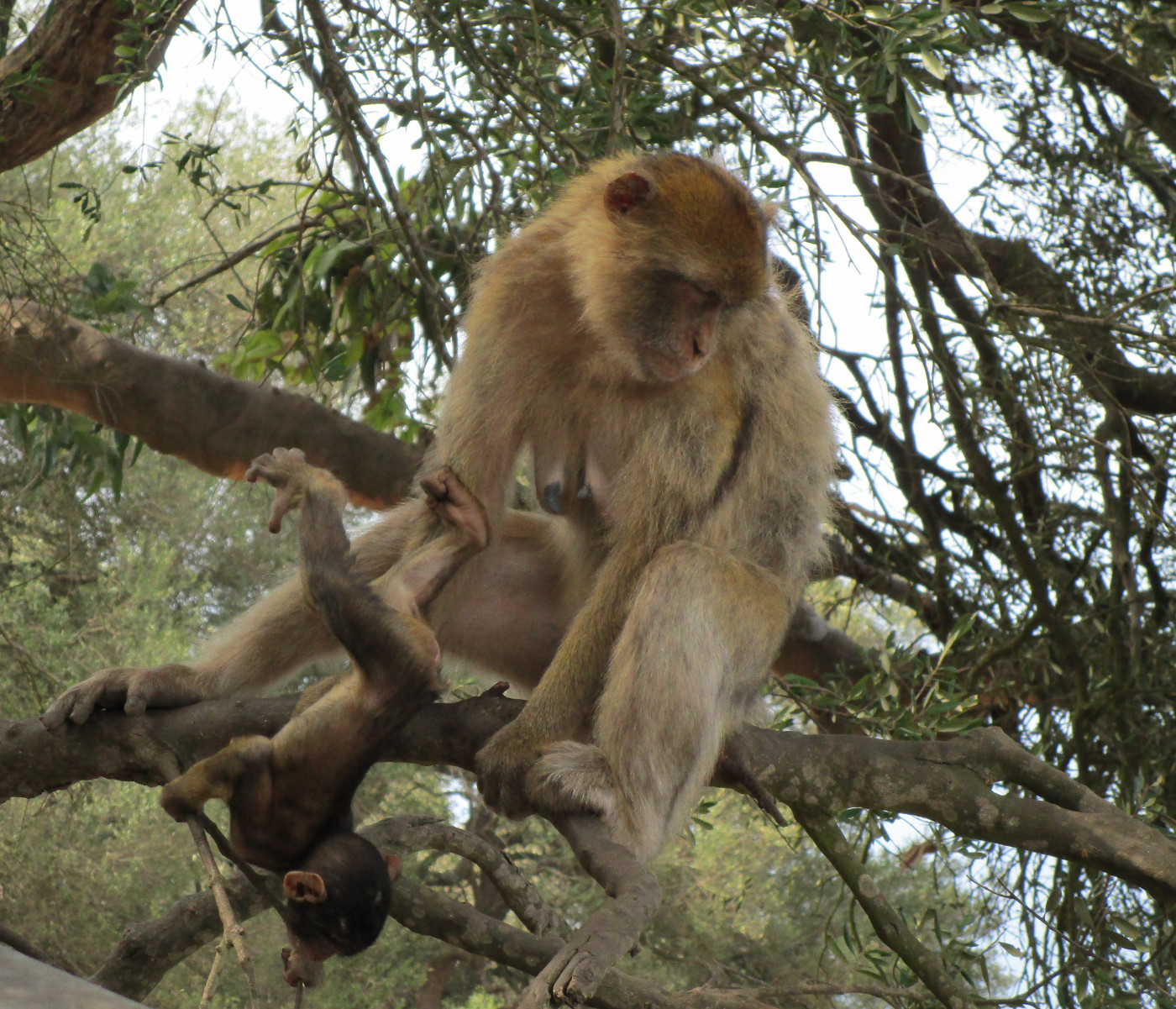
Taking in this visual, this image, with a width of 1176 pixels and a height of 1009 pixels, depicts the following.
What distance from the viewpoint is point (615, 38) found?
2.83m

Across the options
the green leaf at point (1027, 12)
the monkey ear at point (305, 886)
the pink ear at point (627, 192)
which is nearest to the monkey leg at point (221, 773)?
the monkey ear at point (305, 886)

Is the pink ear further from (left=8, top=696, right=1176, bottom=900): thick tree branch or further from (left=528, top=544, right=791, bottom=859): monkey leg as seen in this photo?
(left=8, top=696, right=1176, bottom=900): thick tree branch

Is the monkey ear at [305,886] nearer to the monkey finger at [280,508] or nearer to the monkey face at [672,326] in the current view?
the monkey finger at [280,508]

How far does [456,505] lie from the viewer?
8.84 ft

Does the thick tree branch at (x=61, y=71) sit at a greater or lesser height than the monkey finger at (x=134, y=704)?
greater

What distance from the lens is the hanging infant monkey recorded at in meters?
2.14

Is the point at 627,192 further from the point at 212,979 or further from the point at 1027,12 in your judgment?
the point at 212,979

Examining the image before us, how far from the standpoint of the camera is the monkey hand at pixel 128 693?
249cm

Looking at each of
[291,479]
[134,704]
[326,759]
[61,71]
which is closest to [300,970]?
[326,759]

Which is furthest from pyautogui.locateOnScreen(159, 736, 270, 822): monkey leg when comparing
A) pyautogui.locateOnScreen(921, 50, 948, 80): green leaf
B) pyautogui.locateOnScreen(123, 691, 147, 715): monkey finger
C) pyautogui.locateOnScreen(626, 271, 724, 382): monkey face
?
pyautogui.locateOnScreen(921, 50, 948, 80): green leaf

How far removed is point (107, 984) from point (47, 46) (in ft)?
9.59

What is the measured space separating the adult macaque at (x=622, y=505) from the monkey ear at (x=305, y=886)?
391 millimetres

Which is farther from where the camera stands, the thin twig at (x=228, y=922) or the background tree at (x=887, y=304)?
the background tree at (x=887, y=304)

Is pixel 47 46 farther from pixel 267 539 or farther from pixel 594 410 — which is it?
pixel 267 539
